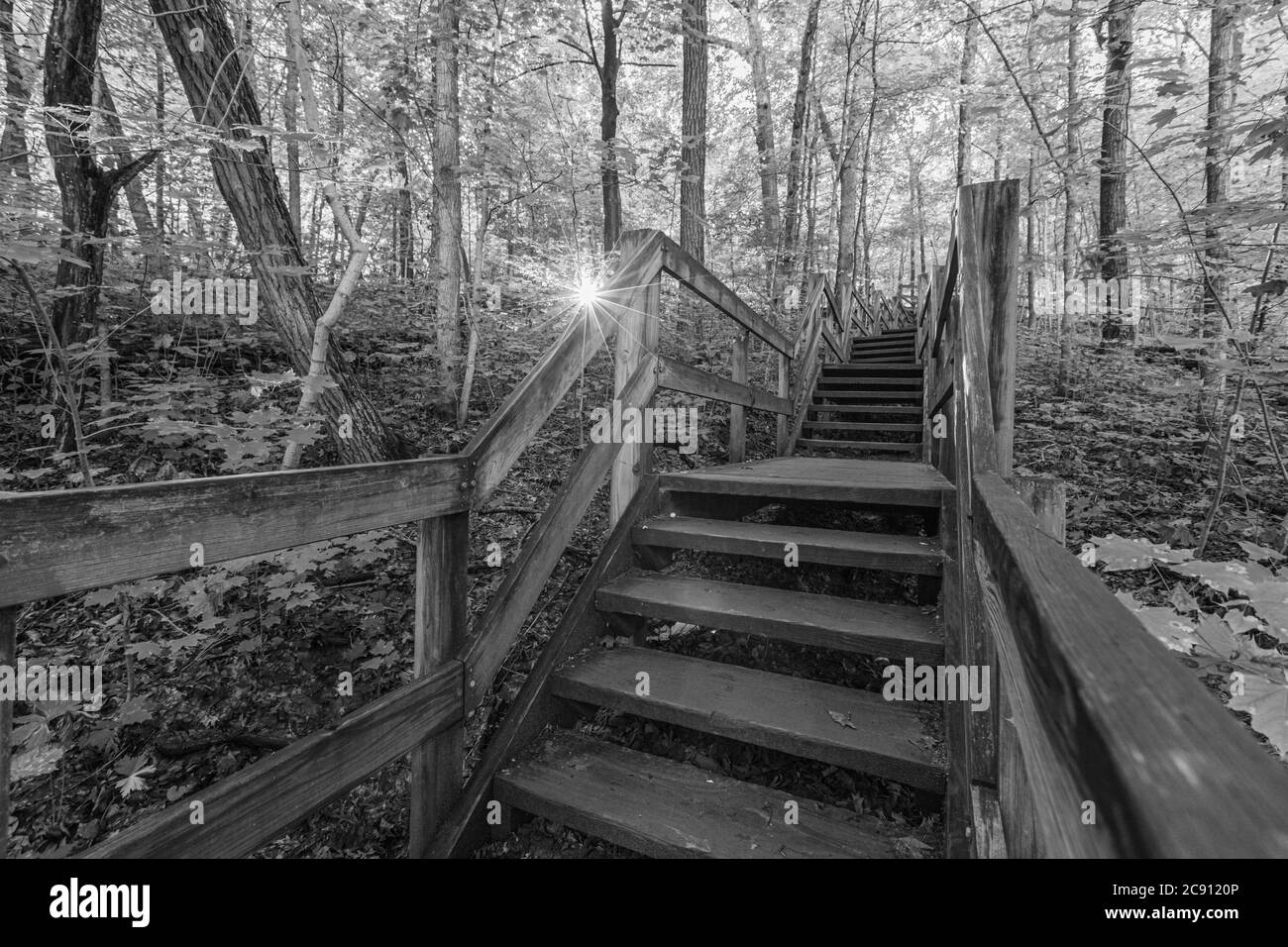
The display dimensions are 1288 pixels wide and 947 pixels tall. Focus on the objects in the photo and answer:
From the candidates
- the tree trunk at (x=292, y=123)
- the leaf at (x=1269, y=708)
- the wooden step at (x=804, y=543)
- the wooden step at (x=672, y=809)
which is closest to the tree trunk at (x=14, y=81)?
the tree trunk at (x=292, y=123)

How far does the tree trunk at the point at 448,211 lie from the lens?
508 centimetres

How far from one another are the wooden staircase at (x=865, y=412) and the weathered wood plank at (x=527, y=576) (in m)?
3.77

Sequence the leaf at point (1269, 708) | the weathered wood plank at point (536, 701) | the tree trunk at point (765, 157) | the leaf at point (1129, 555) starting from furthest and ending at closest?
1. the tree trunk at point (765, 157)
2. the weathered wood plank at point (536, 701)
3. the leaf at point (1129, 555)
4. the leaf at point (1269, 708)

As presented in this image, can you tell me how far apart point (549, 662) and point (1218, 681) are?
2844mm

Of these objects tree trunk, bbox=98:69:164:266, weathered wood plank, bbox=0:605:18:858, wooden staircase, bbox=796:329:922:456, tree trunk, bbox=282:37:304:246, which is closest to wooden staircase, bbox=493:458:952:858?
weathered wood plank, bbox=0:605:18:858

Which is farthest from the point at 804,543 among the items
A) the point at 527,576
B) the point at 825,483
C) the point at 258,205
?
the point at 258,205

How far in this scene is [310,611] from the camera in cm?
312

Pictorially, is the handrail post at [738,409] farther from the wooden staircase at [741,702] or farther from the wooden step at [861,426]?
the wooden step at [861,426]

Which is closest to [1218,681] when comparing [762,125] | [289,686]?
[289,686]

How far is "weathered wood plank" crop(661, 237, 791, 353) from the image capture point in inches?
119

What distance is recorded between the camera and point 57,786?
7.65 ft

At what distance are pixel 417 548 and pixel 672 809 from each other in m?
1.25

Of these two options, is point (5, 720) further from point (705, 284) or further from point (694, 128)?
point (694, 128)
